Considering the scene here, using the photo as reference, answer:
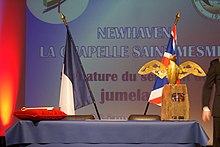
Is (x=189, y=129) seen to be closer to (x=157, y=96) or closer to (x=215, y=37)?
(x=157, y=96)

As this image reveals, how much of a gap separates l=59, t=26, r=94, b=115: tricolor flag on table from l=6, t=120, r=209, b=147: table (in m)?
2.36

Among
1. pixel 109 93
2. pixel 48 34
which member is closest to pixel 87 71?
pixel 109 93

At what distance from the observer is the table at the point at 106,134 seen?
97.3 inches

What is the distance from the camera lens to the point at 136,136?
2.48 m

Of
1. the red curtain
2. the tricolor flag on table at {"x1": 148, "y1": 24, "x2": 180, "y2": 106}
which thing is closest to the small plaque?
the tricolor flag on table at {"x1": 148, "y1": 24, "x2": 180, "y2": 106}

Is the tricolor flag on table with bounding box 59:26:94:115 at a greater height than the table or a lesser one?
greater

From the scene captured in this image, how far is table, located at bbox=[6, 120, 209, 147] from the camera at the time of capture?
2.47 metres

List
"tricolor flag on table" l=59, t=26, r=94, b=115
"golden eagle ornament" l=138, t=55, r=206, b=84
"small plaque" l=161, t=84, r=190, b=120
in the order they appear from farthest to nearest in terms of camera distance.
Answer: "tricolor flag on table" l=59, t=26, r=94, b=115 → "golden eagle ornament" l=138, t=55, r=206, b=84 → "small plaque" l=161, t=84, r=190, b=120

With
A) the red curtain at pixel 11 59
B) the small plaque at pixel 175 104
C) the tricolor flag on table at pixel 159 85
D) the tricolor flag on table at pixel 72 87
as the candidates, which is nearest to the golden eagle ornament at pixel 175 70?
the small plaque at pixel 175 104

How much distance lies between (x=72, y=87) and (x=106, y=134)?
8.13ft

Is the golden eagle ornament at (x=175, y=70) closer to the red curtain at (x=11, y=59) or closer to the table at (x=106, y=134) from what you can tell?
the table at (x=106, y=134)

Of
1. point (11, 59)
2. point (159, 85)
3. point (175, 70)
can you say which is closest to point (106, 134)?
point (175, 70)

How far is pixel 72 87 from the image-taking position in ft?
16.1

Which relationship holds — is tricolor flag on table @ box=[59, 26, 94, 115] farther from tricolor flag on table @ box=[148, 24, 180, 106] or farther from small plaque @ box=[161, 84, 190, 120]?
small plaque @ box=[161, 84, 190, 120]
